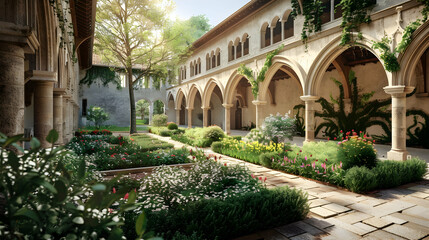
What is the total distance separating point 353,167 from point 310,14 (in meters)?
7.13

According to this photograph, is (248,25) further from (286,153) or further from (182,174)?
(182,174)

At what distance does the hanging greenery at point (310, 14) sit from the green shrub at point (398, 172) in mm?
6062

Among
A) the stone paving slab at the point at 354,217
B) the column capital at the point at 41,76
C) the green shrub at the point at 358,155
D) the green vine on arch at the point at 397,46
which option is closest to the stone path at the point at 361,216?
the stone paving slab at the point at 354,217

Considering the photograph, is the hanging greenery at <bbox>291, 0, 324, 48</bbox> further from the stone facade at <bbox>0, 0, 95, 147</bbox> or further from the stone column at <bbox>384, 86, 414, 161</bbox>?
the stone facade at <bbox>0, 0, 95, 147</bbox>

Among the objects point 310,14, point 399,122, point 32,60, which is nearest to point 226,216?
point 32,60

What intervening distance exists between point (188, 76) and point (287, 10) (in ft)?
42.3

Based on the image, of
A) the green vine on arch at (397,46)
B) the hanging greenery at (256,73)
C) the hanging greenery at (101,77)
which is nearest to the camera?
the green vine on arch at (397,46)

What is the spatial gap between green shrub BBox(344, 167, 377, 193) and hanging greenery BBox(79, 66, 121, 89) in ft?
85.4

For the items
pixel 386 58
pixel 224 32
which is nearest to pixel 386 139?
pixel 386 58

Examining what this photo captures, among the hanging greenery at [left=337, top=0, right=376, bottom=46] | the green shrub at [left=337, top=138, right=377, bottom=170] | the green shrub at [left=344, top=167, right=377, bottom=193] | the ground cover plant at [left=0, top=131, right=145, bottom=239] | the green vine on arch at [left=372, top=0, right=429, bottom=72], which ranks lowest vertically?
the green shrub at [left=344, top=167, right=377, bottom=193]

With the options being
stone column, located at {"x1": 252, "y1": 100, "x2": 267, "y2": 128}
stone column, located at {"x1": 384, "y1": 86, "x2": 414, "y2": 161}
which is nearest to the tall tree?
stone column, located at {"x1": 252, "y1": 100, "x2": 267, "y2": 128}

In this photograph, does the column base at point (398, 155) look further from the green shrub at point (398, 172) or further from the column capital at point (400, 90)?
the column capital at point (400, 90)

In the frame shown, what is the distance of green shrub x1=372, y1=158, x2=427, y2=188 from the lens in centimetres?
525

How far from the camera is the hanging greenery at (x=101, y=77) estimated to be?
2600 cm
